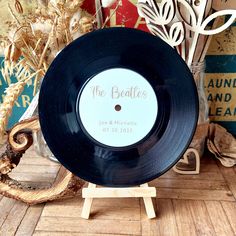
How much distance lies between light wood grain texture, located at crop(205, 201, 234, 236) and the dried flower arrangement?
0.39 m

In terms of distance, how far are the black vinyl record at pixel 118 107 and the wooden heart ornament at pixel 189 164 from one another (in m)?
0.19

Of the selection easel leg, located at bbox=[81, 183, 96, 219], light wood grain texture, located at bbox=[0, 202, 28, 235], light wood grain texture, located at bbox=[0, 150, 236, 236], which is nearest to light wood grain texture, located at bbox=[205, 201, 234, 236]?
light wood grain texture, located at bbox=[0, 150, 236, 236]

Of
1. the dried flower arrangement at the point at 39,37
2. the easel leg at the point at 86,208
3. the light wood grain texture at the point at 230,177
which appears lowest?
the light wood grain texture at the point at 230,177

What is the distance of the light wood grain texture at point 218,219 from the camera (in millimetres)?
490

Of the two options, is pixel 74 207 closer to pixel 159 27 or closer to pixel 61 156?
pixel 61 156

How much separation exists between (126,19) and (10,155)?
0.39 m

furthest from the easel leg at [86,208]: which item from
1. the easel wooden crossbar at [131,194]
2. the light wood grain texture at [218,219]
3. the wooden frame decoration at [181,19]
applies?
the wooden frame decoration at [181,19]

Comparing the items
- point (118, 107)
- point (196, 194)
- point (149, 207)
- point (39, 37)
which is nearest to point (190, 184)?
point (196, 194)

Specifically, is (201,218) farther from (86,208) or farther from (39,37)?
(39,37)

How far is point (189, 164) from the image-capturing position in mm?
675

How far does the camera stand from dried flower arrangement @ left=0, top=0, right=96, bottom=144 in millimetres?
512

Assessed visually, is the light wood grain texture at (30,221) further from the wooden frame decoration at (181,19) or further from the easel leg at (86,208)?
the wooden frame decoration at (181,19)

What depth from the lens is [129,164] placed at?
488 mm

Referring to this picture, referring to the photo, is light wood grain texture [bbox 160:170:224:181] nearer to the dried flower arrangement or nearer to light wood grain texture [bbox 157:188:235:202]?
light wood grain texture [bbox 157:188:235:202]
